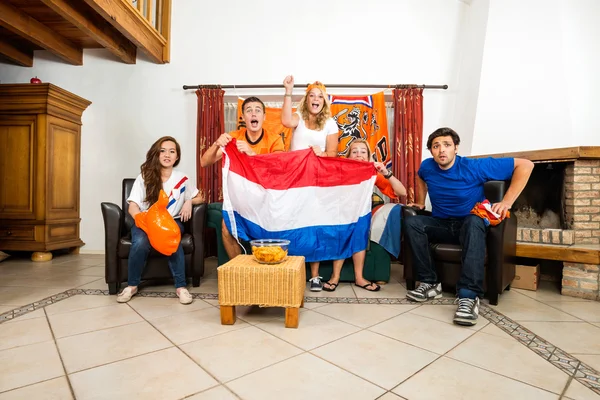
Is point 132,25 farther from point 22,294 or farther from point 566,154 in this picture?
point 566,154

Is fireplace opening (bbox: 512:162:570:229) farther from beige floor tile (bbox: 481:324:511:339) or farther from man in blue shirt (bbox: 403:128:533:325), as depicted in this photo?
beige floor tile (bbox: 481:324:511:339)

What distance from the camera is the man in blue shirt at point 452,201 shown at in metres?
2.11

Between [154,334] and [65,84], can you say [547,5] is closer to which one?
[154,334]

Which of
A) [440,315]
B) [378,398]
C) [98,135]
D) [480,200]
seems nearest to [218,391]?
[378,398]

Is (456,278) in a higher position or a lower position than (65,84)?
lower

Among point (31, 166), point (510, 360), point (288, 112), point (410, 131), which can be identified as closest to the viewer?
point (510, 360)

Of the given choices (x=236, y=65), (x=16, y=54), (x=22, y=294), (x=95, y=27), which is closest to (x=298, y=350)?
(x=22, y=294)

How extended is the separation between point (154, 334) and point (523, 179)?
7.65 ft

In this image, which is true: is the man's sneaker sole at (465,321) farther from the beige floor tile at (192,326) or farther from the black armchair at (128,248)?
the black armchair at (128,248)

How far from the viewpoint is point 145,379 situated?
1197mm

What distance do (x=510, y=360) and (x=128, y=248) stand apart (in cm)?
227

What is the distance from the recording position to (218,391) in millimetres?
1120

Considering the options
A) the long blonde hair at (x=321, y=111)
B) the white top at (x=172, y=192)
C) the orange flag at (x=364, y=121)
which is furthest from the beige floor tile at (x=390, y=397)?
the orange flag at (x=364, y=121)

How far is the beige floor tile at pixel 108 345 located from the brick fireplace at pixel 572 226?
2.64 m
